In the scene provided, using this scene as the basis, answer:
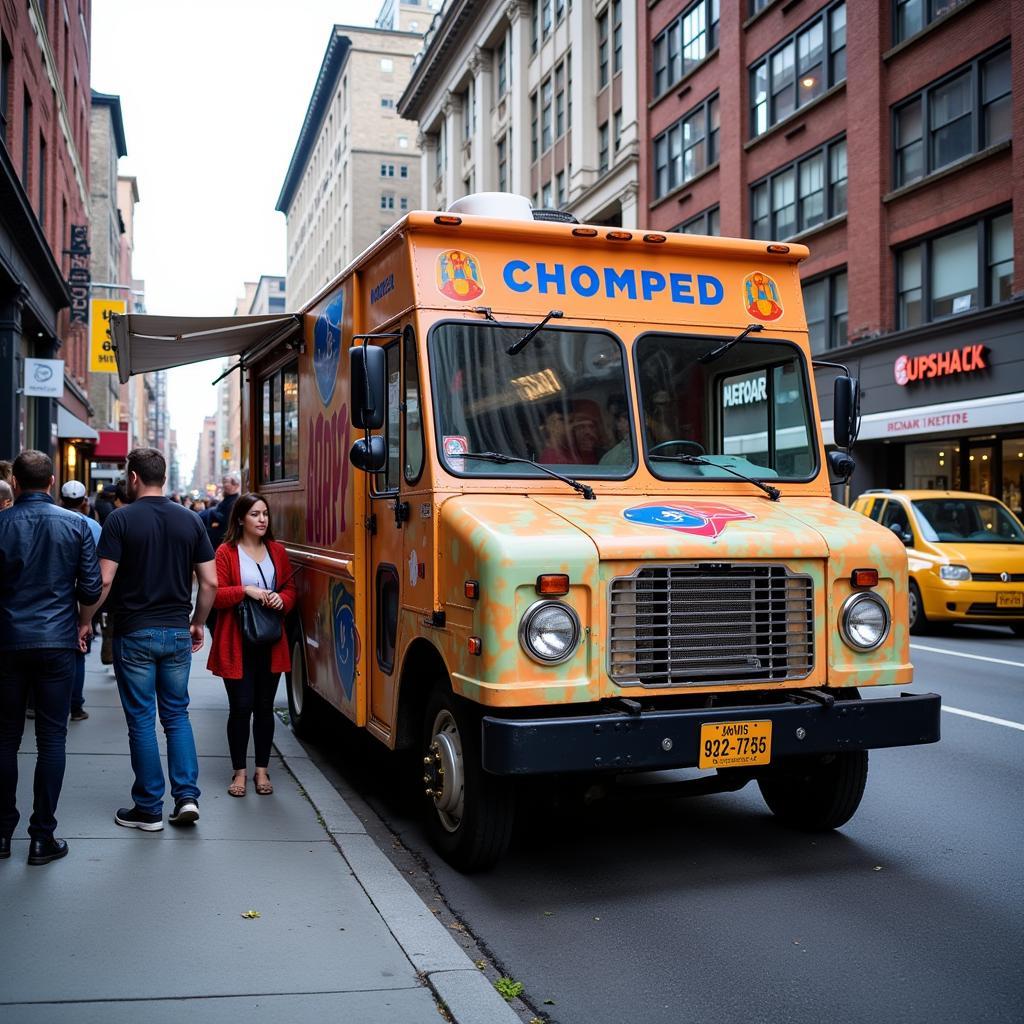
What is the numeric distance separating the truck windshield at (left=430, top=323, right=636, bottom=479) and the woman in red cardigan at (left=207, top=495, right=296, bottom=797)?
187cm

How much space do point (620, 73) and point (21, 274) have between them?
23.0 meters

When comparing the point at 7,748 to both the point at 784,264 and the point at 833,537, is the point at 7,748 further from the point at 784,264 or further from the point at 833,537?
the point at 784,264

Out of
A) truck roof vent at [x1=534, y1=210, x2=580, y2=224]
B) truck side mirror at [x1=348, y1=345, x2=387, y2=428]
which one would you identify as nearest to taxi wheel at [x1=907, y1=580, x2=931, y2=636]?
truck roof vent at [x1=534, y1=210, x2=580, y2=224]

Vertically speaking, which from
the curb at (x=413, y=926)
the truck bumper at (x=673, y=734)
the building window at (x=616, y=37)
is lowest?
the curb at (x=413, y=926)

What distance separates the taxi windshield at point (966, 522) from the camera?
15.9 metres

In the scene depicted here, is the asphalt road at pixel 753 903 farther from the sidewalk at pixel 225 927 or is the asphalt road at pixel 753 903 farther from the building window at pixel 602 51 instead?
the building window at pixel 602 51

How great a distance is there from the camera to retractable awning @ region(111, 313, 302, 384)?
8.46 meters

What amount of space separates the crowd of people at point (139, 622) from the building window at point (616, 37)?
1355 inches

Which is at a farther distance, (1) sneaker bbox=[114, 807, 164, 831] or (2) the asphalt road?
(1) sneaker bbox=[114, 807, 164, 831]

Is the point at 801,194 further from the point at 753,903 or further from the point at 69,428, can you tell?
the point at 753,903

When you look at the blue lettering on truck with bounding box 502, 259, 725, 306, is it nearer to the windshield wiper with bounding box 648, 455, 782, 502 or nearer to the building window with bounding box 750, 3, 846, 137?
the windshield wiper with bounding box 648, 455, 782, 502

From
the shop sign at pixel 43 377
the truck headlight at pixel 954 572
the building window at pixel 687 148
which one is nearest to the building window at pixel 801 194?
the building window at pixel 687 148

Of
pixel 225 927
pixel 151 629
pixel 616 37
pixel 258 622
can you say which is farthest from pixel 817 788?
pixel 616 37

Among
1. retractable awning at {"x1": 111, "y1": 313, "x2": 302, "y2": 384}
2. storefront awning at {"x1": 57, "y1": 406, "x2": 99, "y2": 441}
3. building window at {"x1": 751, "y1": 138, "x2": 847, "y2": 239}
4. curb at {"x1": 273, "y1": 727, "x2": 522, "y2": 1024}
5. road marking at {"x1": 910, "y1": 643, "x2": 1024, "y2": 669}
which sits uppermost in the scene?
building window at {"x1": 751, "y1": 138, "x2": 847, "y2": 239}
